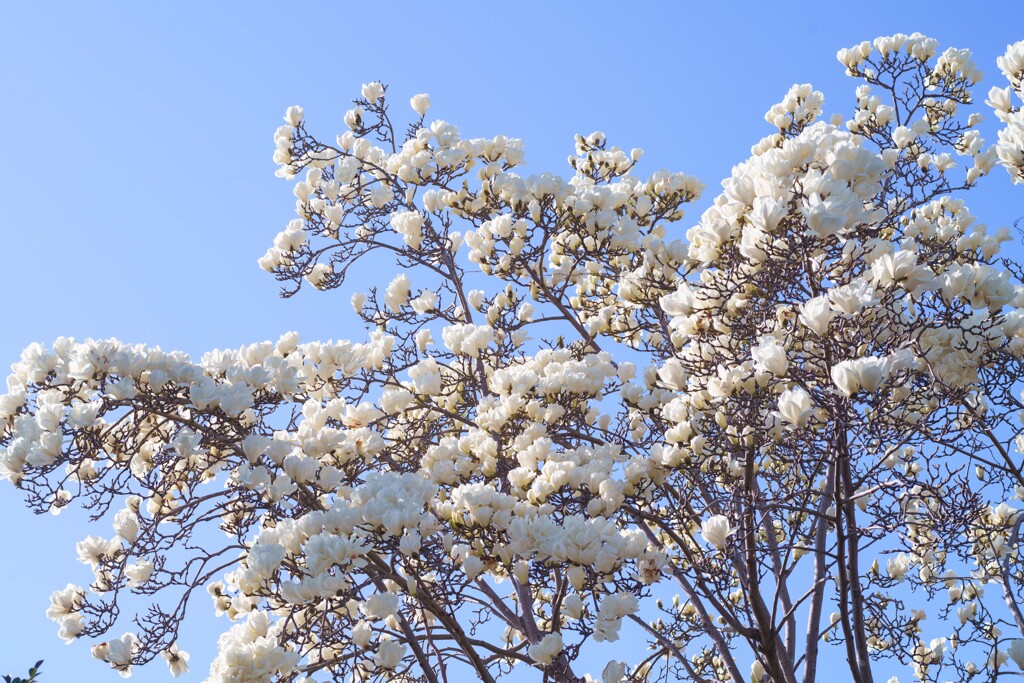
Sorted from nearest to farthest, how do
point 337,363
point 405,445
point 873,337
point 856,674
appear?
point 873,337, point 856,674, point 337,363, point 405,445

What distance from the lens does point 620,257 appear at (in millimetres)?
6094

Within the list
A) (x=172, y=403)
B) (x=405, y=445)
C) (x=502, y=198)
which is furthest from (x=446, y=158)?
(x=172, y=403)

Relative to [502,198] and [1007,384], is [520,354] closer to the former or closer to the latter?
[502,198]

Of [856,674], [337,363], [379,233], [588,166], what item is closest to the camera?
[856,674]

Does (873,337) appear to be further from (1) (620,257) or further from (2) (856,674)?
(1) (620,257)

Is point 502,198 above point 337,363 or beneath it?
above

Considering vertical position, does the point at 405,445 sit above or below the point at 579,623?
above

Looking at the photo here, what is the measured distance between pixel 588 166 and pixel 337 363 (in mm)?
2703

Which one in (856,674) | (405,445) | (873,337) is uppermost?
(405,445)

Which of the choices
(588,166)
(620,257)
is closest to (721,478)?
(620,257)

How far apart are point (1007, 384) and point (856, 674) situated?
144cm

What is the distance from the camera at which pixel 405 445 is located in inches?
230

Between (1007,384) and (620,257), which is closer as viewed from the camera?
(1007,384)

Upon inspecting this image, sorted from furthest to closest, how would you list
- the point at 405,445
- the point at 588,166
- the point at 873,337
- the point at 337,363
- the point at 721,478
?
the point at 588,166 → the point at 405,445 → the point at 337,363 → the point at 721,478 → the point at 873,337
